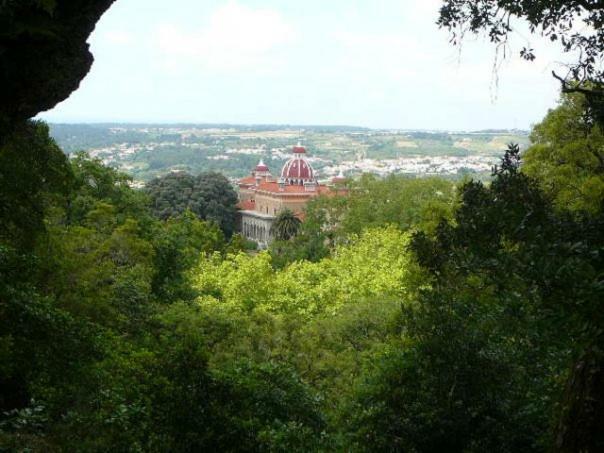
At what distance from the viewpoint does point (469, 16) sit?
8.62 metres

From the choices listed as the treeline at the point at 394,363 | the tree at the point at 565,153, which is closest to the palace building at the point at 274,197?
the tree at the point at 565,153

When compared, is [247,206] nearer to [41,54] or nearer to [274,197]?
[274,197]

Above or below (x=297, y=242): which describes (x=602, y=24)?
above

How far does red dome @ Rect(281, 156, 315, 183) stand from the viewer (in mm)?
86625

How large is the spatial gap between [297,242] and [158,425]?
39.2 metres

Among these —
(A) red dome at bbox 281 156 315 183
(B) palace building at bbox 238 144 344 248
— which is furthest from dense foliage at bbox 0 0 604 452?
(A) red dome at bbox 281 156 315 183

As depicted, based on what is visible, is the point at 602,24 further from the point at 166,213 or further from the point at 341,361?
the point at 166,213

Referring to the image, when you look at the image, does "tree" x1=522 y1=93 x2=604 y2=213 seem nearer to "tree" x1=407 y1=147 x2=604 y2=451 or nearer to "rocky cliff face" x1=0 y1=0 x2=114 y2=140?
"tree" x1=407 y1=147 x2=604 y2=451

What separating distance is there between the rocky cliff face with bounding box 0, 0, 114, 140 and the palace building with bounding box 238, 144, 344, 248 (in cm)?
6812

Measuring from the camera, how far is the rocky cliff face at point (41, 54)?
6094 mm

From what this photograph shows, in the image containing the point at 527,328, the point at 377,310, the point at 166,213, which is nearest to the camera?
the point at 527,328

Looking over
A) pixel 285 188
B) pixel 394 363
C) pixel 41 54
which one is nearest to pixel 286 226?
pixel 285 188

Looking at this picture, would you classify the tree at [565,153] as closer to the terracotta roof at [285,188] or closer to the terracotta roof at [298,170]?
the terracotta roof at [285,188]

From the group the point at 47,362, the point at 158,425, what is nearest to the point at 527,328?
the point at 158,425
